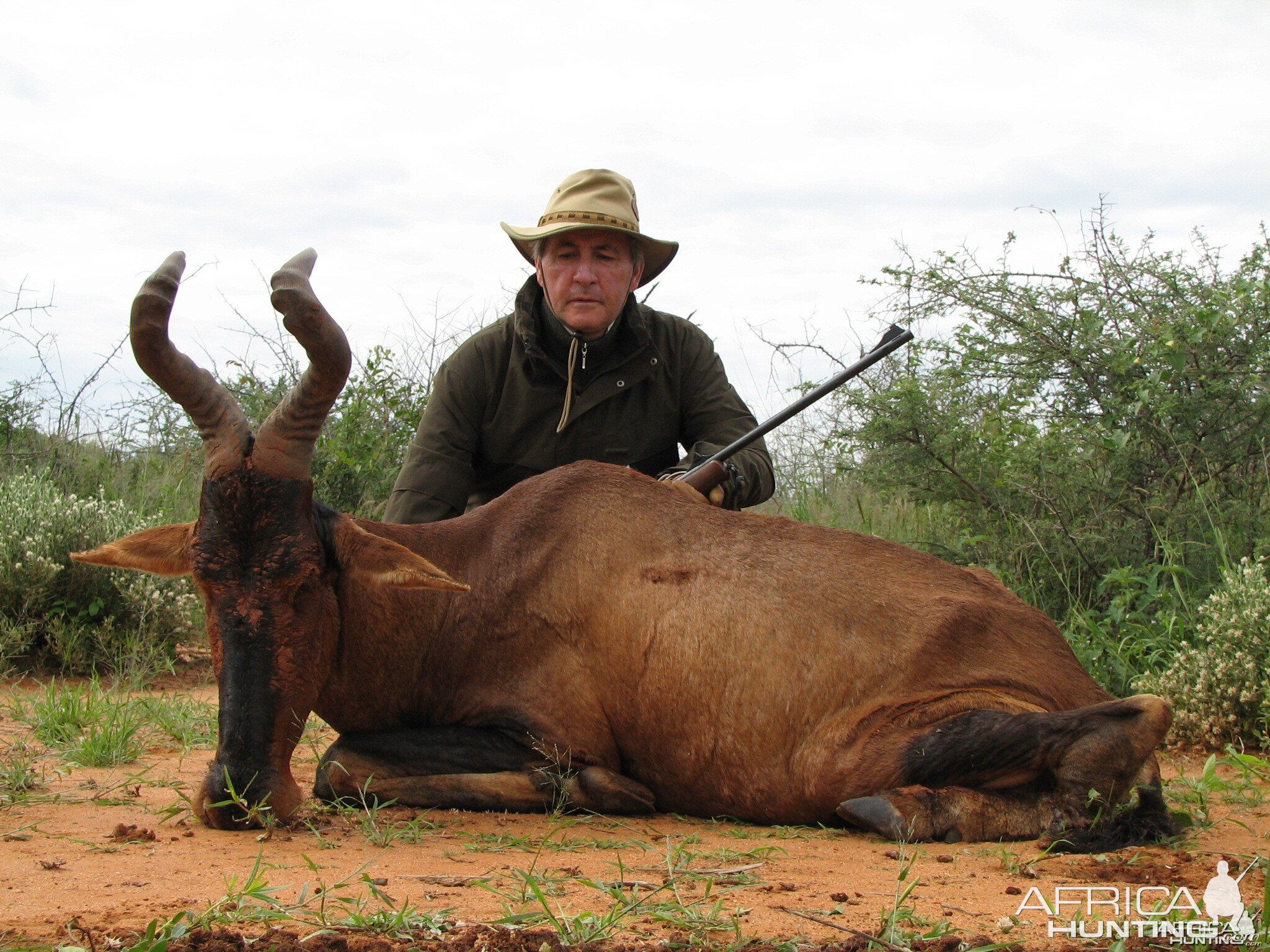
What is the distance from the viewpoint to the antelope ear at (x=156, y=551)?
4539mm

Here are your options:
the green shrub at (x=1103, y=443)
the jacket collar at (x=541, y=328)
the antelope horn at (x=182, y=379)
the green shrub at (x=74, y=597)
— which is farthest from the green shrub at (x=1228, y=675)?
the green shrub at (x=74, y=597)

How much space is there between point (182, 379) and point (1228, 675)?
4.91 m

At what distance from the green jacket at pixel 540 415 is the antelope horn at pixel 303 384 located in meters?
2.04

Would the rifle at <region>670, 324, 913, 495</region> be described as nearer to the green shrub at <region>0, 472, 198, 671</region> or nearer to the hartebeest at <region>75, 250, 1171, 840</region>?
the hartebeest at <region>75, 250, 1171, 840</region>

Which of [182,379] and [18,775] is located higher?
[182,379]

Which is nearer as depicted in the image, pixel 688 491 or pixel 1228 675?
pixel 688 491

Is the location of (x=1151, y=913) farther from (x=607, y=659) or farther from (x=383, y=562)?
(x=383, y=562)

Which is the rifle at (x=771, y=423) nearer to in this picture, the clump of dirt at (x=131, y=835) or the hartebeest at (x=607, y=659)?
the hartebeest at (x=607, y=659)

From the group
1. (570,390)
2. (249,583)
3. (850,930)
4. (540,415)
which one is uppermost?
(570,390)

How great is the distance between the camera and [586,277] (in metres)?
6.50

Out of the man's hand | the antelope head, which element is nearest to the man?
the man's hand

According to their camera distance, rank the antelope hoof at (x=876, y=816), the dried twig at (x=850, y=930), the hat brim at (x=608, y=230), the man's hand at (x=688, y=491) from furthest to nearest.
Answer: the hat brim at (x=608, y=230), the man's hand at (x=688, y=491), the antelope hoof at (x=876, y=816), the dried twig at (x=850, y=930)

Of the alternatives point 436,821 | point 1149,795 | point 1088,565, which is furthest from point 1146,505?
point 436,821

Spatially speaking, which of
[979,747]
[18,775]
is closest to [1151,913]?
[979,747]
